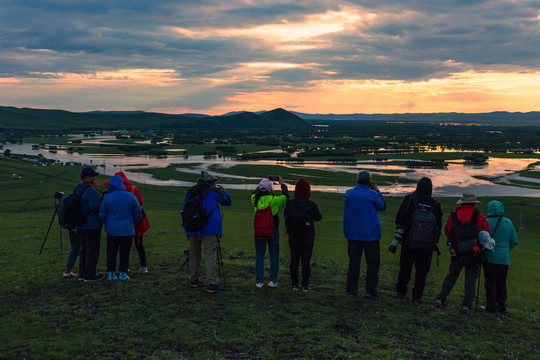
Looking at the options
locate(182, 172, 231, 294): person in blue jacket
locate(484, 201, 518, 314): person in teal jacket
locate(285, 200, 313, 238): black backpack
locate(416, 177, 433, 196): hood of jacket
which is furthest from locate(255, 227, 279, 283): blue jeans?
locate(484, 201, 518, 314): person in teal jacket

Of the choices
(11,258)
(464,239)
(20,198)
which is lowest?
(20,198)

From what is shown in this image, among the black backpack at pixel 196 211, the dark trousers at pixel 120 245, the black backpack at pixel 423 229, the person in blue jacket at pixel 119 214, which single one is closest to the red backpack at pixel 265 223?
the black backpack at pixel 196 211

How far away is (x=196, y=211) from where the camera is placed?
9773 mm

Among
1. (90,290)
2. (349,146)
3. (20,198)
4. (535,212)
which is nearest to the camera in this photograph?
(90,290)

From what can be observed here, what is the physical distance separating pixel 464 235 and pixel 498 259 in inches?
42.8

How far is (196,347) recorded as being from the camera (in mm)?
7250

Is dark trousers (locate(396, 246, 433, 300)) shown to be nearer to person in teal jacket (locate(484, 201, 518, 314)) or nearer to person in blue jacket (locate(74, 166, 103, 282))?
person in teal jacket (locate(484, 201, 518, 314))

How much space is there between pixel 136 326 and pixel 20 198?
195ft

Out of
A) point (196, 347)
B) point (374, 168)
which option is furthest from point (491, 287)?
point (374, 168)

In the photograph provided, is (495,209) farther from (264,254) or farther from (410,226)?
(264,254)

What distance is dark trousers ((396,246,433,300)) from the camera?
9633 mm

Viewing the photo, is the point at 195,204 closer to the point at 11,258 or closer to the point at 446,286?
the point at 446,286

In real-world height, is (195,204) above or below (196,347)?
above

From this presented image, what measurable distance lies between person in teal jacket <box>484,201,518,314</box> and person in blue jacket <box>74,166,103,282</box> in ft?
30.0
